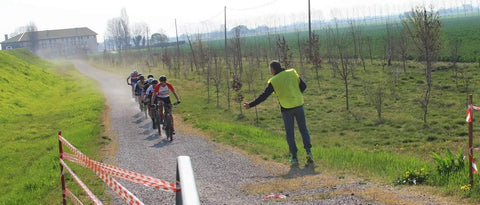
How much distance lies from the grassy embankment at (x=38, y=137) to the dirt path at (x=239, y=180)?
1107 millimetres

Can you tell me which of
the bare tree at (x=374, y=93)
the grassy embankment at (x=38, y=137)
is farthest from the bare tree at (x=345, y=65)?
the grassy embankment at (x=38, y=137)

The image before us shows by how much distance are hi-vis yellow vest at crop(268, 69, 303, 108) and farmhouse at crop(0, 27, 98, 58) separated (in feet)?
412

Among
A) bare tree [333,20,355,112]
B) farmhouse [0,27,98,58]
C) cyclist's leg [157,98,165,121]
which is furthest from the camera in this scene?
farmhouse [0,27,98,58]

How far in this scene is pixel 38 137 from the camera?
58.5ft

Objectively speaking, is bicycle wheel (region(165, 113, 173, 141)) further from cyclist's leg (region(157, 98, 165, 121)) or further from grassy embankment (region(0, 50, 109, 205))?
grassy embankment (region(0, 50, 109, 205))

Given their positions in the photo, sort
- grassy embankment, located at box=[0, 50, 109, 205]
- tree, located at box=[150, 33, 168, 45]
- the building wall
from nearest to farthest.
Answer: grassy embankment, located at box=[0, 50, 109, 205], tree, located at box=[150, 33, 168, 45], the building wall

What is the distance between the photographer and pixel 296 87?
341 inches

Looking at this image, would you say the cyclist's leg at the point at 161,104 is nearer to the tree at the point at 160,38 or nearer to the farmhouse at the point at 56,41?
the tree at the point at 160,38

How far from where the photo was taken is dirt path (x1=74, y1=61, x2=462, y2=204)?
6.41 m

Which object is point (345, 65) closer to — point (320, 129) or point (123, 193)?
point (320, 129)

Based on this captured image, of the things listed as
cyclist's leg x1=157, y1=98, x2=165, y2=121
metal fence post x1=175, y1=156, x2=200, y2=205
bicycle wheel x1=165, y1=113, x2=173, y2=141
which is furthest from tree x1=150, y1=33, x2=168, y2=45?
metal fence post x1=175, y1=156, x2=200, y2=205

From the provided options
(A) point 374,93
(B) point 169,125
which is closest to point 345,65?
(A) point 374,93

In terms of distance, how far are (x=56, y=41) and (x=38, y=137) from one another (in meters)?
137

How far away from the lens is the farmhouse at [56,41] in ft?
435
